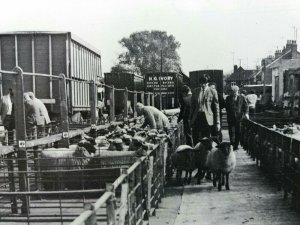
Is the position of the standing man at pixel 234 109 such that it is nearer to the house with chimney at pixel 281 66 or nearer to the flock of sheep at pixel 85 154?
the flock of sheep at pixel 85 154

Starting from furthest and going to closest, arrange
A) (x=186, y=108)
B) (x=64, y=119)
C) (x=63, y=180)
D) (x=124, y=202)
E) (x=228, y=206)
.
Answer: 1. (x=186, y=108)
2. (x=64, y=119)
3. (x=228, y=206)
4. (x=63, y=180)
5. (x=124, y=202)

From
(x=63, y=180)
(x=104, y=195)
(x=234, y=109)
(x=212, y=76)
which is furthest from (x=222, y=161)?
(x=212, y=76)

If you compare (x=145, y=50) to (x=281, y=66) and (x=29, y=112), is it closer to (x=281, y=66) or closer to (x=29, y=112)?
(x=281, y=66)

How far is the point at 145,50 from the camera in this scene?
93688 mm

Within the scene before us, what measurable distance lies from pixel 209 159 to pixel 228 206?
1739mm

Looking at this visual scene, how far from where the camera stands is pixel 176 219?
734cm

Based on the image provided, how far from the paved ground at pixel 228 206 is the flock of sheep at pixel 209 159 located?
0.27 meters

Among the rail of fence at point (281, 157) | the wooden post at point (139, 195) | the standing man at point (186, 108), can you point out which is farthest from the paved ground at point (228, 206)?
the standing man at point (186, 108)

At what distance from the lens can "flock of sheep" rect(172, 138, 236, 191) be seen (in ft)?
30.7

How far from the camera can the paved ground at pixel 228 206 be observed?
718cm

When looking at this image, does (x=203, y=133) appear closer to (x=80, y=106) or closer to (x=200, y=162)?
(x=200, y=162)

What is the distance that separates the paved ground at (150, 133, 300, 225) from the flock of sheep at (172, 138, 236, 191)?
273 mm

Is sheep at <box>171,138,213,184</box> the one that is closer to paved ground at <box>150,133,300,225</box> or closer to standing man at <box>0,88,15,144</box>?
paved ground at <box>150,133,300,225</box>

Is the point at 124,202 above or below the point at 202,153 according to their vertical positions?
above
